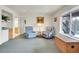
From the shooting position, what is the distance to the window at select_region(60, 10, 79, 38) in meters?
3.27

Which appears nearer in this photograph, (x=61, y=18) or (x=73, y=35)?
(x=73, y=35)

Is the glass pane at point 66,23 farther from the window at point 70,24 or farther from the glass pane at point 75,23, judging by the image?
the glass pane at point 75,23

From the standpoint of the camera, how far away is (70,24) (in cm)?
355

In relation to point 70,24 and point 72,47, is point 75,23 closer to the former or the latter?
point 70,24

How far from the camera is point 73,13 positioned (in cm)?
340

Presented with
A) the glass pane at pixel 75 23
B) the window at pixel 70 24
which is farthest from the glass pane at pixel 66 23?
the glass pane at pixel 75 23

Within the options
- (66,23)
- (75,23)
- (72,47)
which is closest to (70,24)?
(66,23)

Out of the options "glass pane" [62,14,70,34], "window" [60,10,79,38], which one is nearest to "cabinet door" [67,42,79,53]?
"window" [60,10,79,38]
